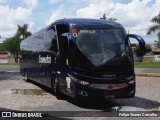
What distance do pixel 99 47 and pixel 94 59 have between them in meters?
0.50

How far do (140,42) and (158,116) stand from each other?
2.84m

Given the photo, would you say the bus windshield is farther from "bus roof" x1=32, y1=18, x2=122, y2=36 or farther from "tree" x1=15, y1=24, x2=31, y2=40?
"tree" x1=15, y1=24, x2=31, y2=40

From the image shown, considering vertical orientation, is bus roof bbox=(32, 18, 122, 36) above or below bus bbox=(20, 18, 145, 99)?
above


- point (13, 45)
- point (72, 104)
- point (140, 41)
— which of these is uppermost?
point (140, 41)

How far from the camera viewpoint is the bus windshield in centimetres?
1180

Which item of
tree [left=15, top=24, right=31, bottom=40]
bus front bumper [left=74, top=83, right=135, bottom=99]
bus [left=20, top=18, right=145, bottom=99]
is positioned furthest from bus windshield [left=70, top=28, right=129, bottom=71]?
tree [left=15, top=24, right=31, bottom=40]

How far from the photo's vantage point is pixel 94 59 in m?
11.8

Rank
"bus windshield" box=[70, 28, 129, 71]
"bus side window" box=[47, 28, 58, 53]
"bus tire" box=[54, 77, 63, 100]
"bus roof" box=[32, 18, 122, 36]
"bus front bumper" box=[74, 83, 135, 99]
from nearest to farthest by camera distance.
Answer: "bus front bumper" box=[74, 83, 135, 99], "bus windshield" box=[70, 28, 129, 71], "bus roof" box=[32, 18, 122, 36], "bus tire" box=[54, 77, 63, 100], "bus side window" box=[47, 28, 58, 53]

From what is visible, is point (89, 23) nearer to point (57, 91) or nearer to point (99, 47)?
point (99, 47)

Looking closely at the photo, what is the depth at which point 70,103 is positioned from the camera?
12922 millimetres

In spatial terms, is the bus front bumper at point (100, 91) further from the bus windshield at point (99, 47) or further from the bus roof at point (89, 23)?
the bus roof at point (89, 23)

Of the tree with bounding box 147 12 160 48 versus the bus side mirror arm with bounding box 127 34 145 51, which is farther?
the tree with bounding box 147 12 160 48

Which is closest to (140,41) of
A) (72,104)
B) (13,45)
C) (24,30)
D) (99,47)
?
(99,47)

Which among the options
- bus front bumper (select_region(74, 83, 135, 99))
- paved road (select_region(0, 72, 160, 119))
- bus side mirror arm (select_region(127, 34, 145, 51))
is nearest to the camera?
bus front bumper (select_region(74, 83, 135, 99))
